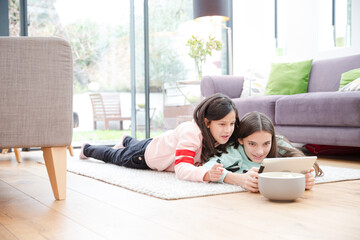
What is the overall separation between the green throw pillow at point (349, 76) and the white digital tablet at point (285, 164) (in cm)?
188

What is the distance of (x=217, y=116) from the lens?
187cm

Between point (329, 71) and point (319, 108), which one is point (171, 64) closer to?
point (329, 71)

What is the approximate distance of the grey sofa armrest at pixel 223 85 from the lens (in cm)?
397

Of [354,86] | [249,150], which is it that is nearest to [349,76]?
[354,86]

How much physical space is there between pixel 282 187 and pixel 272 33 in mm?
4165

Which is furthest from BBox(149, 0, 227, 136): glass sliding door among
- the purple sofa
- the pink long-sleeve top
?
the pink long-sleeve top

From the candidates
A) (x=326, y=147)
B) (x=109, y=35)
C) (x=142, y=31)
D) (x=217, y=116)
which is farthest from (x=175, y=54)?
(x=217, y=116)

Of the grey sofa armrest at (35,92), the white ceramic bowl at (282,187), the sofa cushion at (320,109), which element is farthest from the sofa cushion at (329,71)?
the grey sofa armrest at (35,92)

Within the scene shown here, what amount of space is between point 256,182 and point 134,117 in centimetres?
316

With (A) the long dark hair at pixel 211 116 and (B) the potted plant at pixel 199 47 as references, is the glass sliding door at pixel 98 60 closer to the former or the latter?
(B) the potted plant at pixel 199 47

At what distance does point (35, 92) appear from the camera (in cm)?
153

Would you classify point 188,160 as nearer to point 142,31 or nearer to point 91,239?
point 91,239

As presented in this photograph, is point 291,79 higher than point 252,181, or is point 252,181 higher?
point 291,79

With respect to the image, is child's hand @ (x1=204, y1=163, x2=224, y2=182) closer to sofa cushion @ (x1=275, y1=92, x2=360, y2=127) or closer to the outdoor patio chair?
sofa cushion @ (x1=275, y1=92, x2=360, y2=127)
